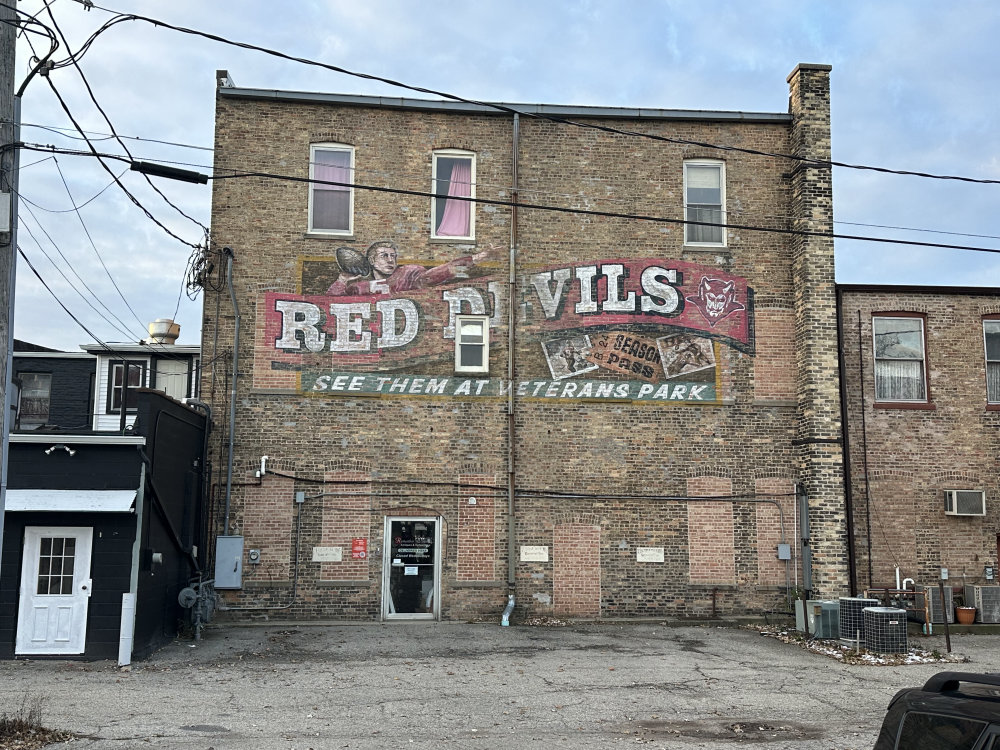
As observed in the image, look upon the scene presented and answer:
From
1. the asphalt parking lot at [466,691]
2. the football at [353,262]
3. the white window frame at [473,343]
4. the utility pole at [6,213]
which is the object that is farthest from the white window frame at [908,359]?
the utility pole at [6,213]

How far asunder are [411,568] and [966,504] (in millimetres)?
11118

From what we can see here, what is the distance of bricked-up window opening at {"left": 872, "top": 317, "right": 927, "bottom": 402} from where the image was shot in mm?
18438

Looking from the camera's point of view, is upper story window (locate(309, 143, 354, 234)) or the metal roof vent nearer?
upper story window (locate(309, 143, 354, 234))

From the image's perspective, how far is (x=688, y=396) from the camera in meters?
18.1

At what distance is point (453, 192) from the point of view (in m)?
→ 18.3

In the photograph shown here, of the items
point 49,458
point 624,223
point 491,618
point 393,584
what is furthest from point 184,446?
point 624,223

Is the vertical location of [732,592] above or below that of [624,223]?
below

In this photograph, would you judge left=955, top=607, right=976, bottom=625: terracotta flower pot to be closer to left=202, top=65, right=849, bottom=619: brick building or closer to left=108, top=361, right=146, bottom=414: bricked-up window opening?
left=202, top=65, right=849, bottom=619: brick building

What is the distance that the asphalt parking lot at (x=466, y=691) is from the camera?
9391mm

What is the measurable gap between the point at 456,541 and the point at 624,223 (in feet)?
24.0

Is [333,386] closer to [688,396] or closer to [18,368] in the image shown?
[688,396]

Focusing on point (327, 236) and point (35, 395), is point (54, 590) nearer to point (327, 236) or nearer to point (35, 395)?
point (327, 236)

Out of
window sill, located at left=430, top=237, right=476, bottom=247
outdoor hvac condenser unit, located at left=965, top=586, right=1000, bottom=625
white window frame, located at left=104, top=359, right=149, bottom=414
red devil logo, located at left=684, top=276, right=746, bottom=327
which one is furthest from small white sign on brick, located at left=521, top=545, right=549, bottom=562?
white window frame, located at left=104, top=359, right=149, bottom=414

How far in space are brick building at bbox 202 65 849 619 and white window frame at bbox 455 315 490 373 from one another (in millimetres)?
43
